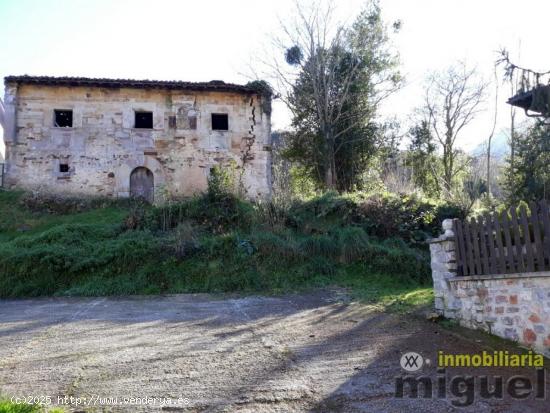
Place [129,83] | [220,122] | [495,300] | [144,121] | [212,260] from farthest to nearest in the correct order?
[220,122]
[144,121]
[129,83]
[212,260]
[495,300]

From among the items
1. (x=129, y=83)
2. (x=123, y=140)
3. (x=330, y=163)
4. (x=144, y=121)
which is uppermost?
(x=129, y=83)

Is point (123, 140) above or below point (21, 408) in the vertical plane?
above

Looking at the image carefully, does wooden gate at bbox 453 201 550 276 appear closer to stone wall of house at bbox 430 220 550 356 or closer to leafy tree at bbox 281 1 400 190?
stone wall of house at bbox 430 220 550 356

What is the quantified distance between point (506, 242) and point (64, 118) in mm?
17995

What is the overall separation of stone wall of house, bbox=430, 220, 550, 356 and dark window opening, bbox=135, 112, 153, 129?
1462 cm

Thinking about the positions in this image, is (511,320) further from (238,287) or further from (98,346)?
(238,287)

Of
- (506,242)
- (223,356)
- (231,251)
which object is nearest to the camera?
(223,356)

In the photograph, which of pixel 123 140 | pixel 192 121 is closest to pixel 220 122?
pixel 192 121

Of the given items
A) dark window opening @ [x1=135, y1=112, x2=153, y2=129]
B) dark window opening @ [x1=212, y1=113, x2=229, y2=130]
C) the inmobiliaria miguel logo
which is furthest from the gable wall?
the inmobiliaria miguel logo

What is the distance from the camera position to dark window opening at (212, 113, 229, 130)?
18391 millimetres

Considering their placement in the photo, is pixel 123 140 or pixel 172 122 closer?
pixel 123 140

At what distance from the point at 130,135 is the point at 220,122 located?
3.81 meters

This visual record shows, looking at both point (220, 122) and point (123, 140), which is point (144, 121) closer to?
point (123, 140)

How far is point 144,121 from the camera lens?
18.1 m
